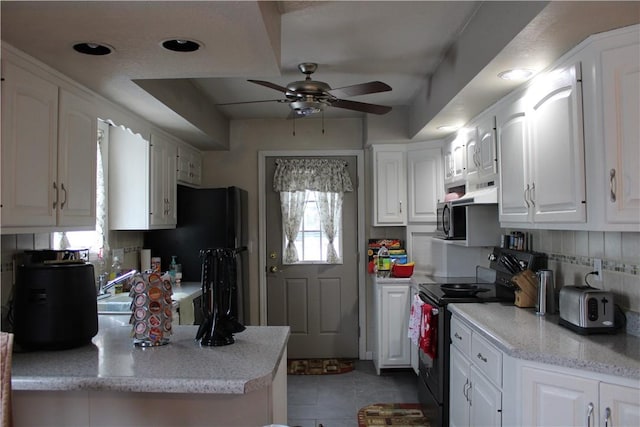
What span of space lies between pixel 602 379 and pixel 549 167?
100cm

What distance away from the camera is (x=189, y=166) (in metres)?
4.28

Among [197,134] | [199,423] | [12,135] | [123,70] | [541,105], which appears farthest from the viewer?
[197,134]

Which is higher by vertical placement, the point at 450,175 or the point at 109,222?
the point at 450,175

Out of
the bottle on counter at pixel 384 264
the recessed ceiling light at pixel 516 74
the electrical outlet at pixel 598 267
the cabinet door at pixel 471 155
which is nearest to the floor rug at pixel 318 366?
the bottle on counter at pixel 384 264

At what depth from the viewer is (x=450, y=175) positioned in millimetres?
3916

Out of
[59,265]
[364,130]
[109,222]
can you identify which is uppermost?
[364,130]

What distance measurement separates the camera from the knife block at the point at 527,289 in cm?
268

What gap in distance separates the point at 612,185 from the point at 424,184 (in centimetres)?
242

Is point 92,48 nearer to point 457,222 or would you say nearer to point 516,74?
point 516,74

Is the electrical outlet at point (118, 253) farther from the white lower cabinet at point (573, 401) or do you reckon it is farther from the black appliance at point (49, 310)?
the white lower cabinet at point (573, 401)

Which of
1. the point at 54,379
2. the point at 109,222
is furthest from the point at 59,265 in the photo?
the point at 109,222

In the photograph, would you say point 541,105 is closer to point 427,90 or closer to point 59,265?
point 427,90

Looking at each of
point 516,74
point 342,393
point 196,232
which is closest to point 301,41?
point 516,74

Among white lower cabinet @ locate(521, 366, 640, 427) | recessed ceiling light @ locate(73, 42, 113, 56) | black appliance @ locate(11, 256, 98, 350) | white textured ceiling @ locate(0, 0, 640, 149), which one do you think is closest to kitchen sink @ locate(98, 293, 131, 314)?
black appliance @ locate(11, 256, 98, 350)
